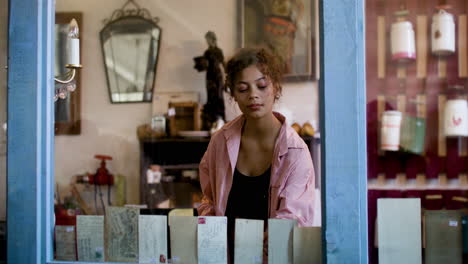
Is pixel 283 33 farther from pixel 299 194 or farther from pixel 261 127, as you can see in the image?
pixel 299 194

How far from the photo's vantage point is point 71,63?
2.00 m

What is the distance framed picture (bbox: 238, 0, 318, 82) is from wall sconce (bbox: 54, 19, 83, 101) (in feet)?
8.14

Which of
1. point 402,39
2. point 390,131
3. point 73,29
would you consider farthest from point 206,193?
point 402,39

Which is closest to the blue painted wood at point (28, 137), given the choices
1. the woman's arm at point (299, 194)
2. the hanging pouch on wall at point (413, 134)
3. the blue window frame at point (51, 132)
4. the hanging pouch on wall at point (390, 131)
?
the blue window frame at point (51, 132)

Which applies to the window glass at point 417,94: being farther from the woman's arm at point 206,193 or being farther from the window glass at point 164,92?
the woman's arm at point 206,193

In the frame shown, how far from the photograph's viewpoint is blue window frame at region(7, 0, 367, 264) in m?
1.52

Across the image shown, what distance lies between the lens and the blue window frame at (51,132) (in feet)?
4.97

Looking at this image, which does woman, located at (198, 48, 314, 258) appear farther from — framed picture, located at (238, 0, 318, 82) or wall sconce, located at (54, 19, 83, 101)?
framed picture, located at (238, 0, 318, 82)

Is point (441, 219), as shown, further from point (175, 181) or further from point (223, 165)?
point (175, 181)

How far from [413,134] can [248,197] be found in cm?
279

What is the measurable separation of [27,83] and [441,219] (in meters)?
1.28

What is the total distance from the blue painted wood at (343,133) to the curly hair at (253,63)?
50cm

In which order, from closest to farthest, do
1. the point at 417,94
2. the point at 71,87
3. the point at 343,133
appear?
the point at 343,133, the point at 71,87, the point at 417,94

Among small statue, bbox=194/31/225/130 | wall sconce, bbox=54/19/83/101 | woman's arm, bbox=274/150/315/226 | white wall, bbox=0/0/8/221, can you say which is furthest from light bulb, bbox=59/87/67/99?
small statue, bbox=194/31/225/130
